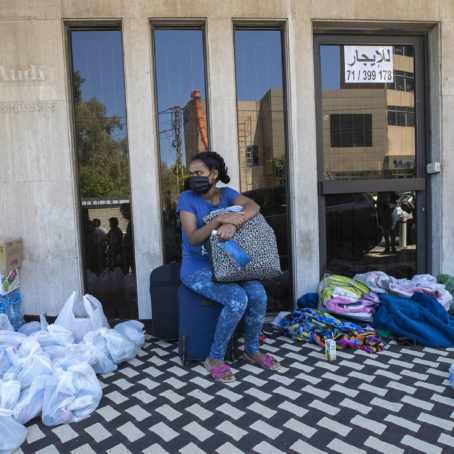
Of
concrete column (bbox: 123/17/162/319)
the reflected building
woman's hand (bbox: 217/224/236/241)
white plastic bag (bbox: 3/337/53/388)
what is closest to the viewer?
white plastic bag (bbox: 3/337/53/388)

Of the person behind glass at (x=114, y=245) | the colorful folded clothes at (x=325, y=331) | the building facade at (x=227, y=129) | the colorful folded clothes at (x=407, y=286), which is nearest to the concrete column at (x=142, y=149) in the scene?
the building facade at (x=227, y=129)

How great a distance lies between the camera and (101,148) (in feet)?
13.2

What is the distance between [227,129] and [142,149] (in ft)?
3.08

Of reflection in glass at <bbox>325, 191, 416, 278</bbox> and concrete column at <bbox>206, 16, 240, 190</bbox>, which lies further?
reflection in glass at <bbox>325, 191, 416, 278</bbox>

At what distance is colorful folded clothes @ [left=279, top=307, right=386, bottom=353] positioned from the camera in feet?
10.7

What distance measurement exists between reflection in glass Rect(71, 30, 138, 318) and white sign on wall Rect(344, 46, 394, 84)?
2628 mm

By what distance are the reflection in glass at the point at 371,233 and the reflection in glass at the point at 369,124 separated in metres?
0.30

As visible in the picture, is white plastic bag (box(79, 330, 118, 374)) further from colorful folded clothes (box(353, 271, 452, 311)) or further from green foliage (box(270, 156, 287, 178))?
colorful folded clothes (box(353, 271, 452, 311))

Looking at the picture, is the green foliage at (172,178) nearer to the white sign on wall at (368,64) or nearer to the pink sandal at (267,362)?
the pink sandal at (267,362)

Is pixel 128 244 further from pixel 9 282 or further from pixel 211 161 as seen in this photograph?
pixel 211 161

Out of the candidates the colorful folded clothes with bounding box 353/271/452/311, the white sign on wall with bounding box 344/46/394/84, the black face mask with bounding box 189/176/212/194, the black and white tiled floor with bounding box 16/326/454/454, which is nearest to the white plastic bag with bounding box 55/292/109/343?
the black and white tiled floor with bounding box 16/326/454/454

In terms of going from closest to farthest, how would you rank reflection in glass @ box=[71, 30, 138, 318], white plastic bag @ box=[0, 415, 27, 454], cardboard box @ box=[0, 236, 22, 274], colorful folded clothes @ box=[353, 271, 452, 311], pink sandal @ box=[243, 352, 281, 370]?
1. white plastic bag @ box=[0, 415, 27, 454]
2. pink sandal @ box=[243, 352, 281, 370]
3. cardboard box @ box=[0, 236, 22, 274]
4. colorful folded clothes @ box=[353, 271, 452, 311]
5. reflection in glass @ box=[71, 30, 138, 318]

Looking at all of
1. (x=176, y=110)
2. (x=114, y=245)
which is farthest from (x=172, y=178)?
(x=114, y=245)

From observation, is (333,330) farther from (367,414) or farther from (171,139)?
(171,139)
